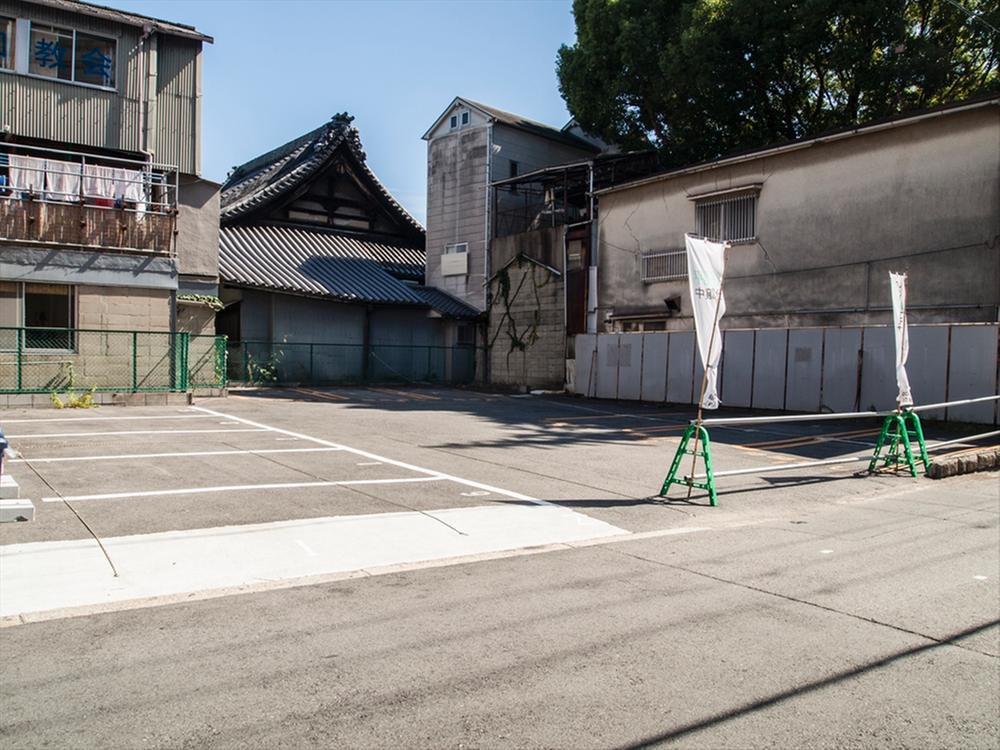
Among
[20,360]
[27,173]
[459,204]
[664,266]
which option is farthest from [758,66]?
[20,360]

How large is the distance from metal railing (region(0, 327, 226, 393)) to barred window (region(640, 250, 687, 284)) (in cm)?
1310

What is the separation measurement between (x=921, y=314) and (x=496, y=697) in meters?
18.2

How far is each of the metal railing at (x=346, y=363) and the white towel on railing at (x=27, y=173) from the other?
9.07 meters

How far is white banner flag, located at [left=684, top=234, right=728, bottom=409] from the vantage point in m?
9.29

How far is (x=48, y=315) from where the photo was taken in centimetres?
1947

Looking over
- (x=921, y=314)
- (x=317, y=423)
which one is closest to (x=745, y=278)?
(x=921, y=314)

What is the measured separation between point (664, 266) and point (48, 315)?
56.7 feet

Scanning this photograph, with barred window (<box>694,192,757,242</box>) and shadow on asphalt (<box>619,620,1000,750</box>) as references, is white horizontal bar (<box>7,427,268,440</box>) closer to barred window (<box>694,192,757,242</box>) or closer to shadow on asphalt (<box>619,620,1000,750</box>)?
shadow on asphalt (<box>619,620,1000,750</box>)

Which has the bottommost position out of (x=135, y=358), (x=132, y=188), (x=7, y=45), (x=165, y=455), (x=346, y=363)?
(x=165, y=455)

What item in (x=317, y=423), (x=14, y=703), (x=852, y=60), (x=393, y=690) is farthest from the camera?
(x=852, y=60)

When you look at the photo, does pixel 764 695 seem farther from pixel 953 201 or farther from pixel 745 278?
pixel 745 278

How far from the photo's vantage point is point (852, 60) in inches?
998

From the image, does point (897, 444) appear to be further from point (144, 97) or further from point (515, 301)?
point (144, 97)

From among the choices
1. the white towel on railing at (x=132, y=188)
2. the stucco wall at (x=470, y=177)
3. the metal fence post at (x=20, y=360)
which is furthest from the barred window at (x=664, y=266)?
the metal fence post at (x=20, y=360)
